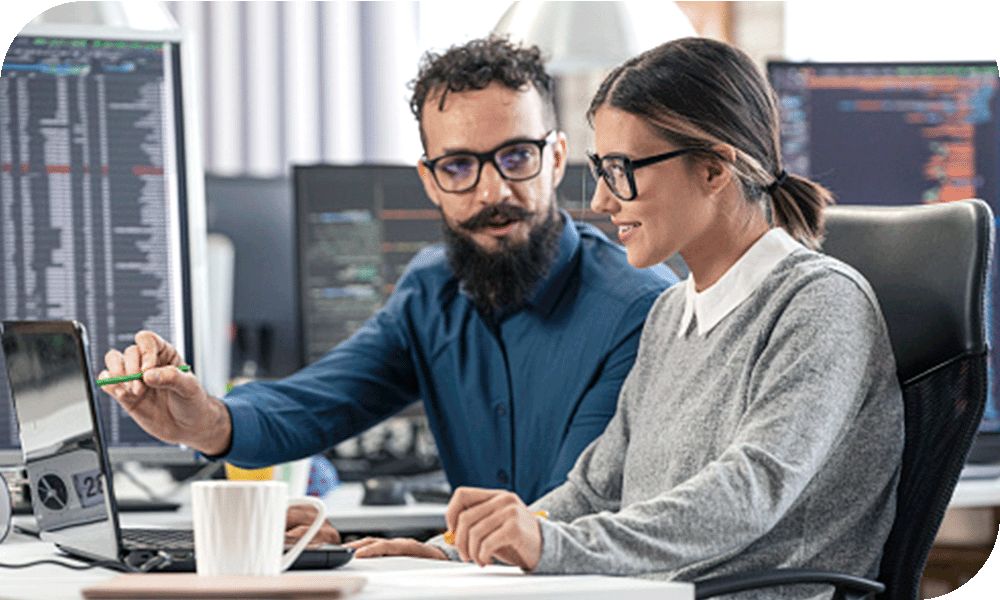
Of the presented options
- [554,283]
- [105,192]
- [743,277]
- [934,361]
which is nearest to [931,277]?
[934,361]

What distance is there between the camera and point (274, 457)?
242cm

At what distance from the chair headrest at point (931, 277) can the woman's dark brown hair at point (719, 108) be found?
0.36 feet

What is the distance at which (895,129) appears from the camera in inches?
121

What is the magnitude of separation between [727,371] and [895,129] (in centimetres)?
144

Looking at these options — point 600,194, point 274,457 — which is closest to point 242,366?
point 274,457

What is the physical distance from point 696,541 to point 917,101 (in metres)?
1.75

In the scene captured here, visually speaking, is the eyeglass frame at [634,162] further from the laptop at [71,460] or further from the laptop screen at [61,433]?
the laptop screen at [61,433]

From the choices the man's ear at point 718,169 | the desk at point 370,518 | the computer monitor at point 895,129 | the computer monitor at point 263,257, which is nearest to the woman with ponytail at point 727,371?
the man's ear at point 718,169

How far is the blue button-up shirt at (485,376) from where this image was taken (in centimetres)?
233

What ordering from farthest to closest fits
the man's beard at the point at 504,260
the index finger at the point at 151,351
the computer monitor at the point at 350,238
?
the computer monitor at the point at 350,238 → the man's beard at the point at 504,260 → the index finger at the point at 151,351

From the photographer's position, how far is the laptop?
5.33ft

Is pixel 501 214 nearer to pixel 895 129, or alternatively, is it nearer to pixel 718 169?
pixel 718 169

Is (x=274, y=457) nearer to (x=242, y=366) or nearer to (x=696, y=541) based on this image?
(x=696, y=541)

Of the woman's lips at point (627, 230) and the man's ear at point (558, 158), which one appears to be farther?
the man's ear at point (558, 158)
